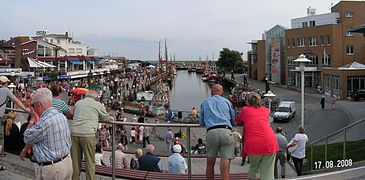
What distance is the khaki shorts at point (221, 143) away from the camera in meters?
5.73

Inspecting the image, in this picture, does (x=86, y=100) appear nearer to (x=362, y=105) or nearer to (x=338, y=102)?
(x=362, y=105)

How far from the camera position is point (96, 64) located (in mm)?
107625

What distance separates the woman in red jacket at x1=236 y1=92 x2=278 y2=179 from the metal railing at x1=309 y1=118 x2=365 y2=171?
5.37m

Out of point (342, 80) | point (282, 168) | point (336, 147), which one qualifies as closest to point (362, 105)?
point (342, 80)

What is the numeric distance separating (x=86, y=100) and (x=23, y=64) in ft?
229

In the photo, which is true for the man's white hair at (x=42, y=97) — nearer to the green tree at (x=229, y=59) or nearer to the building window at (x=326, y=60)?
the building window at (x=326, y=60)

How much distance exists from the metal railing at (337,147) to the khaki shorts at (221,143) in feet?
18.5

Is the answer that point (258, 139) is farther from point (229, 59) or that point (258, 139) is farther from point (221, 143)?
point (229, 59)

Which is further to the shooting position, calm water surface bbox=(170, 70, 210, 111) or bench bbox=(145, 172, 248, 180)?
calm water surface bbox=(170, 70, 210, 111)

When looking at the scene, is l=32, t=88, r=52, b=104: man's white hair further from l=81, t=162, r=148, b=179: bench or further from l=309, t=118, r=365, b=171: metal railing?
l=309, t=118, r=365, b=171: metal railing

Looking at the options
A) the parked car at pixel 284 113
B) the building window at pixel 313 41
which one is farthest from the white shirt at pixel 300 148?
the building window at pixel 313 41

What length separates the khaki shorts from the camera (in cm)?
573

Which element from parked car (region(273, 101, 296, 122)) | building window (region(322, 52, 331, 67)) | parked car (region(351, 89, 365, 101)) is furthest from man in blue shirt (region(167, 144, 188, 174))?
building window (region(322, 52, 331, 67))
